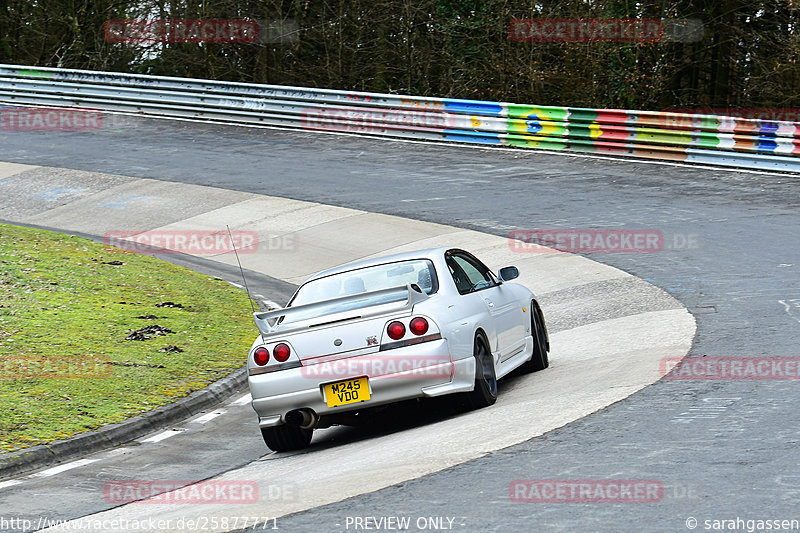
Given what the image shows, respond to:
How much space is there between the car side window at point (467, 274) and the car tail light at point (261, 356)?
175 cm

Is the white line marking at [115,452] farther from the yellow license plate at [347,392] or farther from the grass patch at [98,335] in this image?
the yellow license plate at [347,392]

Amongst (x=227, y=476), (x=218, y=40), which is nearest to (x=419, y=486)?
(x=227, y=476)

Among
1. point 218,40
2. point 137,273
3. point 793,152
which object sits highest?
point 218,40

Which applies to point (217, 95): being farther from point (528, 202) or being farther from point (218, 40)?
point (528, 202)

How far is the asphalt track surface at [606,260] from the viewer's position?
5949 mm

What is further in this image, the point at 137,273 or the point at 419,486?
the point at 137,273

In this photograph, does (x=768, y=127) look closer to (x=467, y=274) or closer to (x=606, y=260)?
(x=606, y=260)

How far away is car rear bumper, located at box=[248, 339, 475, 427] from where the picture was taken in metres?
8.29

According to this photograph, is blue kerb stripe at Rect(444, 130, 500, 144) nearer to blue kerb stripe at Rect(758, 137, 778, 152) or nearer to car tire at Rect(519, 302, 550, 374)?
blue kerb stripe at Rect(758, 137, 778, 152)

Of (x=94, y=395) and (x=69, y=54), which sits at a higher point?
(x=69, y=54)

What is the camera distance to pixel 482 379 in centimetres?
872

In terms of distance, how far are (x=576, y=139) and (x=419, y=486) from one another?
62.2 ft

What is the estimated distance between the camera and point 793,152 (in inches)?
825

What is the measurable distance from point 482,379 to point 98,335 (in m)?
5.60
